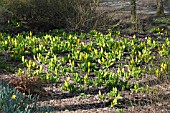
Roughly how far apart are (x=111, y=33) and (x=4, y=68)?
438 centimetres

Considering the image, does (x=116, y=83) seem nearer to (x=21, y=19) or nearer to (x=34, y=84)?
(x=34, y=84)

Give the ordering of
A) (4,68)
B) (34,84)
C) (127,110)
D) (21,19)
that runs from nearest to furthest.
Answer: (127,110) → (34,84) → (4,68) → (21,19)

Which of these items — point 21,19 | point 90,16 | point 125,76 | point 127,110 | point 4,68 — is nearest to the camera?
point 127,110

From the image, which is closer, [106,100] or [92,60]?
[106,100]

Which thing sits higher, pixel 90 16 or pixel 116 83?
pixel 90 16

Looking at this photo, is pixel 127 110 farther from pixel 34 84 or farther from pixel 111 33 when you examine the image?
pixel 111 33

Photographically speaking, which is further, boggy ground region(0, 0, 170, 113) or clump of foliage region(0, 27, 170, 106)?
clump of foliage region(0, 27, 170, 106)

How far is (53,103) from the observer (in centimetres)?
636

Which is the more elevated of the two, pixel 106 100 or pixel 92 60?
pixel 92 60

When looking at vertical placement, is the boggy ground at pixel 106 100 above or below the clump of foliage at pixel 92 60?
below

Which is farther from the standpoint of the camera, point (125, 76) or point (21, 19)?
point (21, 19)

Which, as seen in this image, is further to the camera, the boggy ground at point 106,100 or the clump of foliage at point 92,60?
the clump of foliage at point 92,60

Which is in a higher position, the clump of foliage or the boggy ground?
the clump of foliage

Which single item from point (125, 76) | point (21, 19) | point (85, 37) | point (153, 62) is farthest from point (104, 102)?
point (21, 19)
